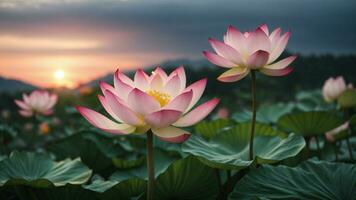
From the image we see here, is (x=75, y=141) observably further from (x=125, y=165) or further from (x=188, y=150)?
(x=188, y=150)

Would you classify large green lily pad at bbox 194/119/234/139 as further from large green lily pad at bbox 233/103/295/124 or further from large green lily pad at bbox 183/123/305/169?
large green lily pad at bbox 233/103/295/124

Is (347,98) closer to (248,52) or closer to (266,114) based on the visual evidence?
(266,114)

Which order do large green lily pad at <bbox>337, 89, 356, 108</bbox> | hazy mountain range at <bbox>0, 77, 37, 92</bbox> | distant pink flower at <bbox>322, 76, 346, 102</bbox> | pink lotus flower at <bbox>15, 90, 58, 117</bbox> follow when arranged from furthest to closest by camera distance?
1. hazy mountain range at <bbox>0, 77, 37, 92</bbox>
2. pink lotus flower at <bbox>15, 90, 58, 117</bbox>
3. distant pink flower at <bbox>322, 76, 346, 102</bbox>
4. large green lily pad at <bbox>337, 89, 356, 108</bbox>

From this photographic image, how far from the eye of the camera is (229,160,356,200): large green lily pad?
91cm

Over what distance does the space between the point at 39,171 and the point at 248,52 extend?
0.72 meters

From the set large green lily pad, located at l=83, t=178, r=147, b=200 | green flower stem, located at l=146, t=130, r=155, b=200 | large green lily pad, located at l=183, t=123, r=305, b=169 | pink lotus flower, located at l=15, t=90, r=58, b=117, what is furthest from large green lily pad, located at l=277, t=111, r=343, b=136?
pink lotus flower, located at l=15, t=90, r=58, b=117

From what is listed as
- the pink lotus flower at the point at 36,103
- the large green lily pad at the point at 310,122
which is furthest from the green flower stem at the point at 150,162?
the pink lotus flower at the point at 36,103

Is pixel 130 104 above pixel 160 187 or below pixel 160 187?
above

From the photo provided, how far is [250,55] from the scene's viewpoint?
105 centimetres

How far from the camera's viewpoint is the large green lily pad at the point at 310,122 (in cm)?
147

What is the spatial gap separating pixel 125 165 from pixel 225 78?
526mm

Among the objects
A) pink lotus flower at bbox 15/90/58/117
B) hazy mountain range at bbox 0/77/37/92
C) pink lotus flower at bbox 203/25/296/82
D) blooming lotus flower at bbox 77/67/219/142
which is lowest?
hazy mountain range at bbox 0/77/37/92

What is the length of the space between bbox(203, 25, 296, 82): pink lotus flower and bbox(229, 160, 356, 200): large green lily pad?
0.25 metres

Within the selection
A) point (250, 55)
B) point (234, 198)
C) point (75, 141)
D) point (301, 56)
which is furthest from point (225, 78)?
point (301, 56)
